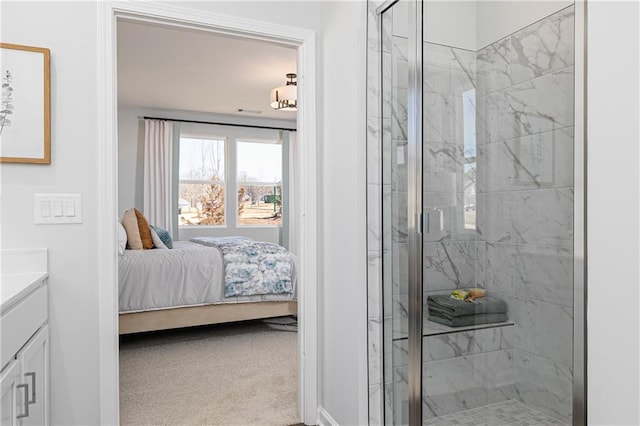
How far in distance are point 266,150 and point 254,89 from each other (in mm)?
1907

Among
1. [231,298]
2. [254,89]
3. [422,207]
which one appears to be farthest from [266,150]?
[422,207]

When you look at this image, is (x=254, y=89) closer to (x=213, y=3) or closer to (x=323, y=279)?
(x=213, y=3)

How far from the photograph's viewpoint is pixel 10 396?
1415 millimetres

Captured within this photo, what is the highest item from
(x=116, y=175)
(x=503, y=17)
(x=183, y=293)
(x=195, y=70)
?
(x=195, y=70)

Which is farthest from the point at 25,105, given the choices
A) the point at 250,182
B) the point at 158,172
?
the point at 250,182

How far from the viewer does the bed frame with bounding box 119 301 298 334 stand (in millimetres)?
3799

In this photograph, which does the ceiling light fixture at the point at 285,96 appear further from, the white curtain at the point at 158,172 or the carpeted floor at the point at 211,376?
the white curtain at the point at 158,172

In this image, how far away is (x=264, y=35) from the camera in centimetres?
232

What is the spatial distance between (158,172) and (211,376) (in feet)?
13.3

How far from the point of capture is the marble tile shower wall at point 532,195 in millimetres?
1238

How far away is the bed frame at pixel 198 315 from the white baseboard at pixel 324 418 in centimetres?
198

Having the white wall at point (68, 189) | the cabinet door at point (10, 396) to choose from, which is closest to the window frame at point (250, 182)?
the white wall at point (68, 189)

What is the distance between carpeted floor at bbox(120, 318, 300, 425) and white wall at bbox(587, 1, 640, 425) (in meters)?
1.86

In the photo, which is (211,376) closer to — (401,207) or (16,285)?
(16,285)
